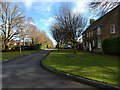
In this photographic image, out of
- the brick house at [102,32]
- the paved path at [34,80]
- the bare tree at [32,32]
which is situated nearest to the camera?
the paved path at [34,80]

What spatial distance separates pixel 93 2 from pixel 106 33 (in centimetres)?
2086

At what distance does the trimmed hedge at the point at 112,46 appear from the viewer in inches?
1202

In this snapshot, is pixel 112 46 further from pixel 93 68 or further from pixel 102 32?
pixel 93 68

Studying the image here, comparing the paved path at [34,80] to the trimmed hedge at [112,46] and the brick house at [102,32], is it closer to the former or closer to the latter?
the brick house at [102,32]

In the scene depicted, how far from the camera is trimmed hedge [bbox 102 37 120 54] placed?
30.5 meters

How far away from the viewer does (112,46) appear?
32.6 m

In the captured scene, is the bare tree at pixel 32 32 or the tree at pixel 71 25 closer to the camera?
the tree at pixel 71 25

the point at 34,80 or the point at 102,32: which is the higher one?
the point at 102,32

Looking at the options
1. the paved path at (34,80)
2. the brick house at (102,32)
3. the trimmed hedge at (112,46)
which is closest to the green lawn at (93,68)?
the paved path at (34,80)

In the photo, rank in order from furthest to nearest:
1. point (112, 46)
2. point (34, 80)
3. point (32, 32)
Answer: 1. point (32, 32)
2. point (112, 46)
3. point (34, 80)

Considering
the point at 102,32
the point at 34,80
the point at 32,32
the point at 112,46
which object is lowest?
the point at 34,80

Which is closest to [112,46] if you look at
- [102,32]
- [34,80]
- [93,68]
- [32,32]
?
[102,32]

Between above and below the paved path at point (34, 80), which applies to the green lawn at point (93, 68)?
above

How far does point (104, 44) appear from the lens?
36750 millimetres
